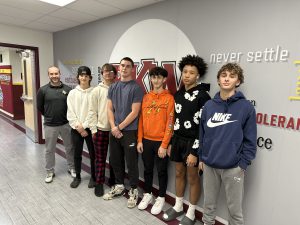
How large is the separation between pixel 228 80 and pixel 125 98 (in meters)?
1.14

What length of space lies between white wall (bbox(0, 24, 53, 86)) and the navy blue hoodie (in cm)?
399

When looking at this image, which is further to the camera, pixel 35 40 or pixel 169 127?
pixel 35 40

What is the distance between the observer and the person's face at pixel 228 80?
66.9 inches

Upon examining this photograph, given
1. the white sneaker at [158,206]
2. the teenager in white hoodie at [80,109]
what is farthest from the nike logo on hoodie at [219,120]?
the teenager in white hoodie at [80,109]

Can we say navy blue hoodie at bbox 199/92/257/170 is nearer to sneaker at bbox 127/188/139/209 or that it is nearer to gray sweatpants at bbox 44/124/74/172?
sneaker at bbox 127/188/139/209

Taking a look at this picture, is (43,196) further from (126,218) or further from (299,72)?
(299,72)

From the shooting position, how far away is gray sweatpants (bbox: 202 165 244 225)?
5.57ft

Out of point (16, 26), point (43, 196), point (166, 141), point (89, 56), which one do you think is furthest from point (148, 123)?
point (16, 26)

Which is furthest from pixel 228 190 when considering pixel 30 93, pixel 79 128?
pixel 30 93

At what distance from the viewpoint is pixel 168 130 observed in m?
2.25

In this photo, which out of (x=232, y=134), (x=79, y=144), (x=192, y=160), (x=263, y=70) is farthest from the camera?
(x=79, y=144)

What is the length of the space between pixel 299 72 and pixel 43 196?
9.65 ft

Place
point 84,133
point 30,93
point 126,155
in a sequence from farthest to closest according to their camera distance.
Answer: point 30,93 → point 84,133 → point 126,155

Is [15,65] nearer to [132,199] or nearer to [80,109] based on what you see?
[80,109]
